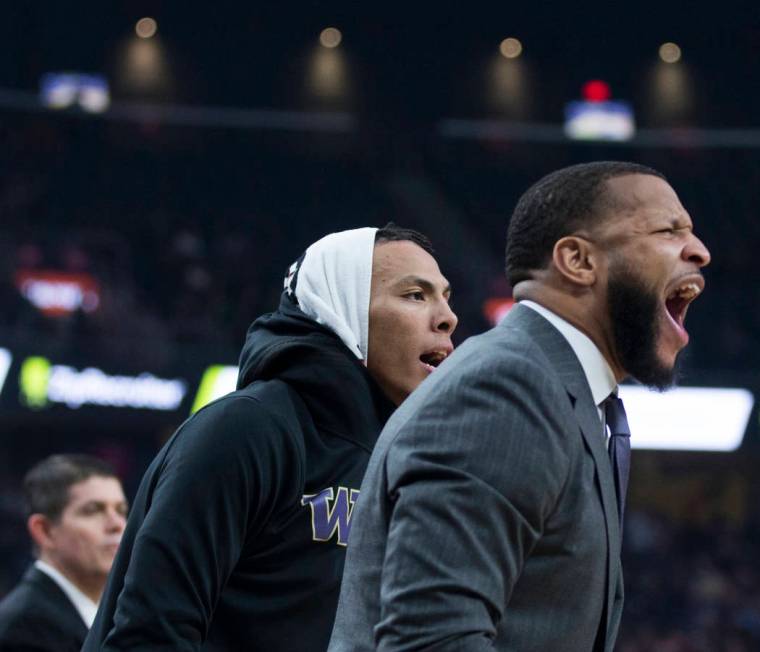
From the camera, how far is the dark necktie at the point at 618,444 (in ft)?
5.98

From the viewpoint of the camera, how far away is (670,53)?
19609 millimetres

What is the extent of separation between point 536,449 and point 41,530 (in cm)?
280

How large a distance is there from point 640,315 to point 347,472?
0.81 metres

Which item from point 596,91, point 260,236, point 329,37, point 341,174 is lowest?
point 260,236

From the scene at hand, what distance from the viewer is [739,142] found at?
60.9 ft

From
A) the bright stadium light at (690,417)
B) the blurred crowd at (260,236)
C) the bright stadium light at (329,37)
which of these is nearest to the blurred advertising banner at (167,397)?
the bright stadium light at (690,417)

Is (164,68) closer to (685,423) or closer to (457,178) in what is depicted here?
(457,178)

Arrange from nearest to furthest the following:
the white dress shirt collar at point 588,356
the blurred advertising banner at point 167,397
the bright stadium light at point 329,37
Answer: the white dress shirt collar at point 588,356, the blurred advertising banner at point 167,397, the bright stadium light at point 329,37

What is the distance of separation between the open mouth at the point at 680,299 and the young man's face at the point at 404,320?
805mm

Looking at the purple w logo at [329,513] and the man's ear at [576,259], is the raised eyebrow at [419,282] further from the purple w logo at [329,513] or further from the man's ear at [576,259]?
the man's ear at [576,259]

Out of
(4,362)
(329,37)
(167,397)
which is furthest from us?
(329,37)

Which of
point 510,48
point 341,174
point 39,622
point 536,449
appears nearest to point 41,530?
point 39,622

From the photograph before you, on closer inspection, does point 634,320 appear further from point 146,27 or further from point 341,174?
point 146,27

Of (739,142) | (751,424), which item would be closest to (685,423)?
(751,424)
